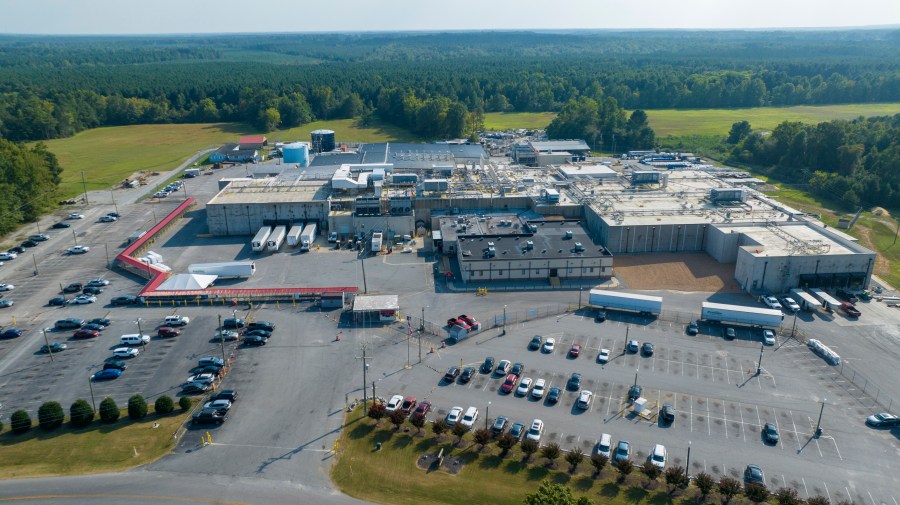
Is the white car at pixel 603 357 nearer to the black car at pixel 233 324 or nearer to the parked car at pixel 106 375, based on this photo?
the black car at pixel 233 324

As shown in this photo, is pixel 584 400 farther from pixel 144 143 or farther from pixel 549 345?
pixel 144 143

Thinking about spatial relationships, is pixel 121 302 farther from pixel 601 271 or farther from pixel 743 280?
pixel 743 280

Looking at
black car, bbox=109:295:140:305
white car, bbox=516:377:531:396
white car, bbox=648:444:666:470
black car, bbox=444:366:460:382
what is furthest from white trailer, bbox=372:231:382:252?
white car, bbox=648:444:666:470

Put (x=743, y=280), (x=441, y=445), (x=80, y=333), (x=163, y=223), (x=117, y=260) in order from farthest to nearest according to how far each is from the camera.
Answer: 1. (x=163, y=223)
2. (x=117, y=260)
3. (x=743, y=280)
4. (x=80, y=333)
5. (x=441, y=445)

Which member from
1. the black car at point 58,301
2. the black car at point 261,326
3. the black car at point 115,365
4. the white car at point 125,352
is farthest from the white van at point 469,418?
the black car at point 58,301

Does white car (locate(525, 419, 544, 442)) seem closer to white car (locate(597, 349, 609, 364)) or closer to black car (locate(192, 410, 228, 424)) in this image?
white car (locate(597, 349, 609, 364))

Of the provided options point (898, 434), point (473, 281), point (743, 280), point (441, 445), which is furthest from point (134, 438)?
point (743, 280)

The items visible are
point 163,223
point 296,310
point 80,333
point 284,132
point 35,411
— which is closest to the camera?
point 35,411
